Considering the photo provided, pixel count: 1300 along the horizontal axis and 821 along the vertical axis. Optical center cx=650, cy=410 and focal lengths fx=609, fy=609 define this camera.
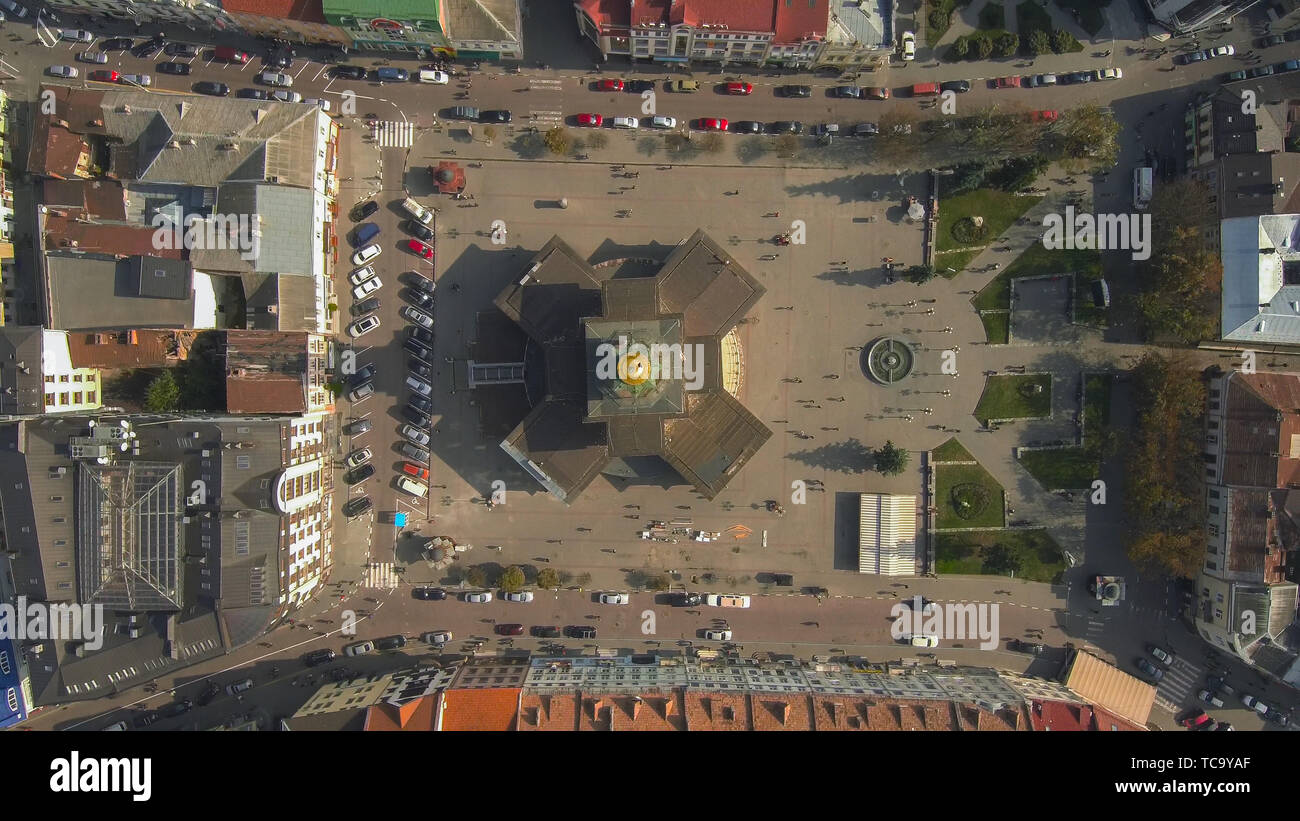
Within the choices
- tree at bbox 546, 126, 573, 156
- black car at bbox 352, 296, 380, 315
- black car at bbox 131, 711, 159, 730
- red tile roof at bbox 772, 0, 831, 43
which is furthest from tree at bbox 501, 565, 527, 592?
red tile roof at bbox 772, 0, 831, 43

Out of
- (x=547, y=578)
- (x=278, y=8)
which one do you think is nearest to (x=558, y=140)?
(x=278, y=8)

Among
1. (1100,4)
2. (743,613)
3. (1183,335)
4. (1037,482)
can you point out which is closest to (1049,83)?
(1100,4)

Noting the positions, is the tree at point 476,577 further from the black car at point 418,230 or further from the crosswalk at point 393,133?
the crosswalk at point 393,133

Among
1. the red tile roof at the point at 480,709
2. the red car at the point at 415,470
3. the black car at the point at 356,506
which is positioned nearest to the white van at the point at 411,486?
the red car at the point at 415,470

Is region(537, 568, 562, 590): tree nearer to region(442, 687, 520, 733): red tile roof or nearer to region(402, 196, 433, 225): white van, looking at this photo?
region(442, 687, 520, 733): red tile roof

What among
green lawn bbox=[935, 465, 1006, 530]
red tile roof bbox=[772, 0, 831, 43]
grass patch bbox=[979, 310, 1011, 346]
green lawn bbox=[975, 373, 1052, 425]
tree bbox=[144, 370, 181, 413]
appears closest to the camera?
red tile roof bbox=[772, 0, 831, 43]

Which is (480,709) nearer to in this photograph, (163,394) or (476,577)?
(476,577)
